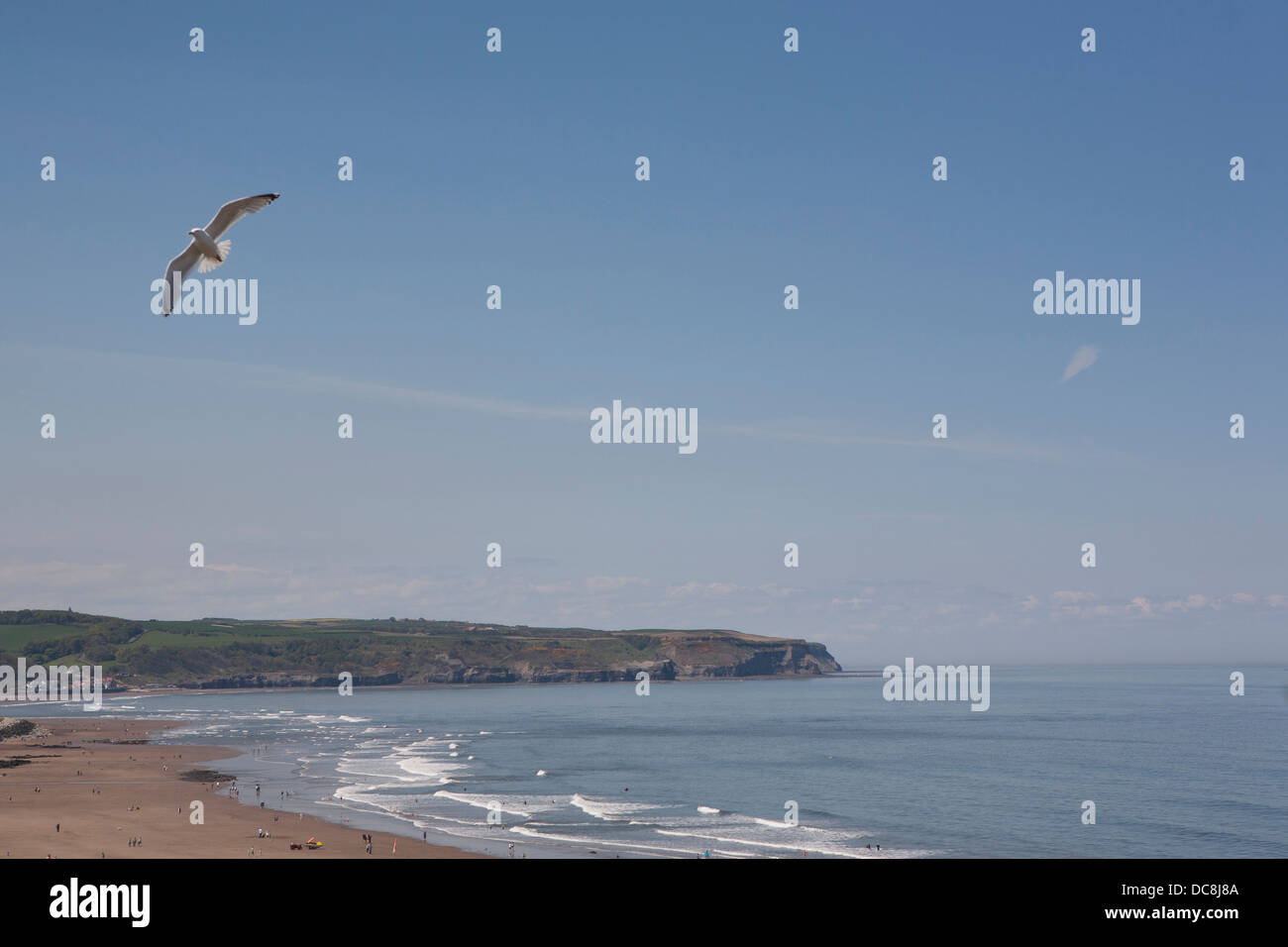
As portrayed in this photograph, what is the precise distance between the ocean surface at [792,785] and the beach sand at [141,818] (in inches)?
159

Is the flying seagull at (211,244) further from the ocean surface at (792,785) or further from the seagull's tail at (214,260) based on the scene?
the ocean surface at (792,785)

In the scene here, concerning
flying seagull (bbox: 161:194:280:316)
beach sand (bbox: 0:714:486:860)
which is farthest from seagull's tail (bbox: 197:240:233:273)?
beach sand (bbox: 0:714:486:860)

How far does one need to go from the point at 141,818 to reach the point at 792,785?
57.4 meters

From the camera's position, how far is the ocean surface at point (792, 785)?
71875 mm

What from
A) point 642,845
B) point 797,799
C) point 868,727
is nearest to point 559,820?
point 642,845

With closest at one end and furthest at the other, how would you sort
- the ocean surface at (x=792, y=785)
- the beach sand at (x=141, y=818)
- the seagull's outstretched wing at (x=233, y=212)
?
1. the seagull's outstretched wing at (x=233, y=212)
2. the beach sand at (x=141, y=818)
3. the ocean surface at (x=792, y=785)

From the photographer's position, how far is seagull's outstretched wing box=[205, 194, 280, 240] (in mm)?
18000

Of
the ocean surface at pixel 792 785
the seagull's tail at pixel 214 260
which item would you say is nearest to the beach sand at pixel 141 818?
the ocean surface at pixel 792 785

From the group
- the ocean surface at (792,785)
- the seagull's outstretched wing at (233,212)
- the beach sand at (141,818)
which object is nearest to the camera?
the seagull's outstretched wing at (233,212)

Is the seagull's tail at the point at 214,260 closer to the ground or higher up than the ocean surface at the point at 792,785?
higher up

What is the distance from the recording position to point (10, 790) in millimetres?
90688

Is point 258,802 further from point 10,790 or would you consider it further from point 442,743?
point 442,743
